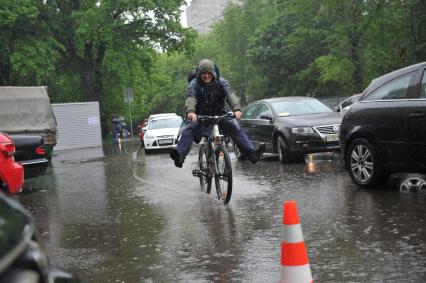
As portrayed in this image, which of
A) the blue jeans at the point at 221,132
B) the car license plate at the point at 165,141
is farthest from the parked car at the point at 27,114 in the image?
the blue jeans at the point at 221,132

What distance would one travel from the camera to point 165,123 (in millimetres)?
22125

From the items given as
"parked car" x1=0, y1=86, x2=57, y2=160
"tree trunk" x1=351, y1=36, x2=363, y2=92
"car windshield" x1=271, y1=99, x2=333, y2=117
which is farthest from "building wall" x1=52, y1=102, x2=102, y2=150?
"car windshield" x1=271, y1=99, x2=333, y2=117

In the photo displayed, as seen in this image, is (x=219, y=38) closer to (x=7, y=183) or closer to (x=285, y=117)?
(x=285, y=117)

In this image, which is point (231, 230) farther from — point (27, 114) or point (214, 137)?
point (27, 114)

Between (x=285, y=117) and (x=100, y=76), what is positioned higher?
(x=100, y=76)

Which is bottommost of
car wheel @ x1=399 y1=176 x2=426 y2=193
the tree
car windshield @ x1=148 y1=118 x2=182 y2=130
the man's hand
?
car wheel @ x1=399 y1=176 x2=426 y2=193

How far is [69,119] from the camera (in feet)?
102

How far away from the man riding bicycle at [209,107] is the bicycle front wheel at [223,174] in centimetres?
43

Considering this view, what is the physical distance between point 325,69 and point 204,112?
24.3 m

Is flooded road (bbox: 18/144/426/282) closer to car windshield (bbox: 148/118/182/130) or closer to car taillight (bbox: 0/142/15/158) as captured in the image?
car taillight (bbox: 0/142/15/158)

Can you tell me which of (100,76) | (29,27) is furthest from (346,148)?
(100,76)

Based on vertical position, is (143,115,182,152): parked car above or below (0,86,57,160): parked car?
→ below

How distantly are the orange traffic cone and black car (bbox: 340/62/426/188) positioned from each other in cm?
369

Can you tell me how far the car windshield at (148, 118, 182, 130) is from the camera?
2181 centimetres
